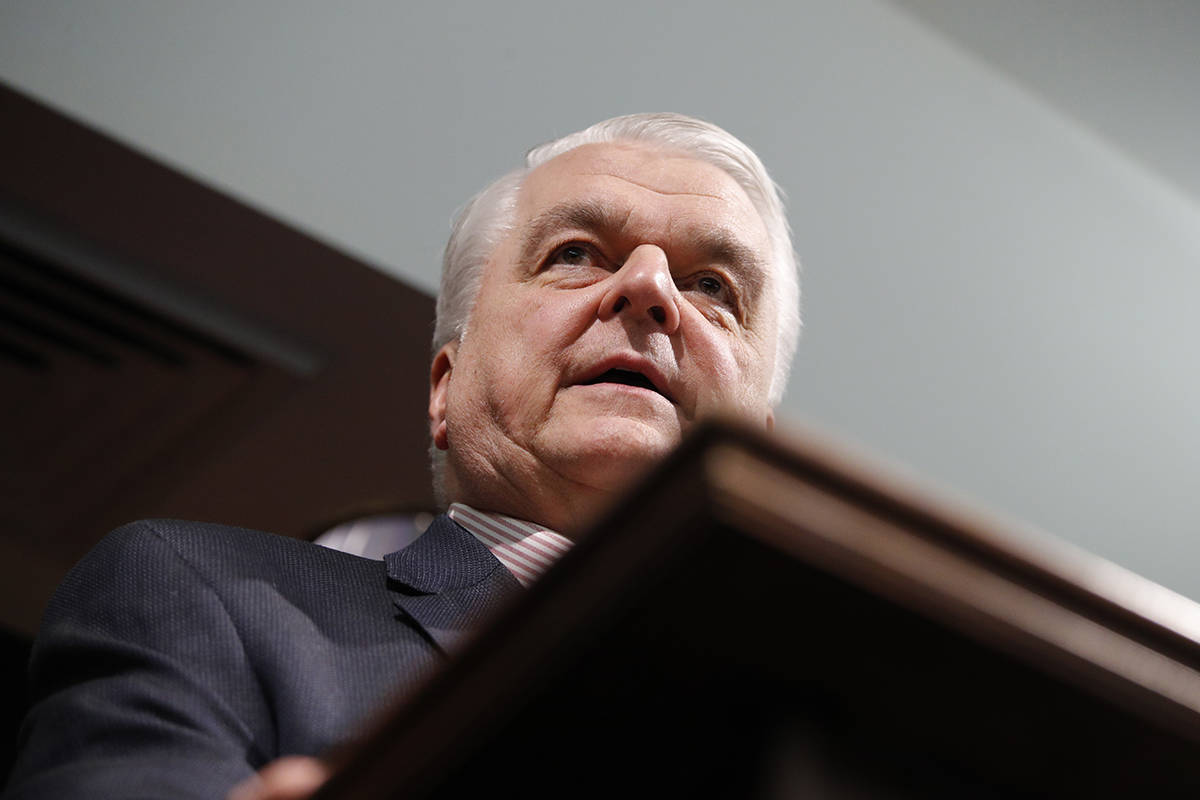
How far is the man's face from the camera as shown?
1144 mm

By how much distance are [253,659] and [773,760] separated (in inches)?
18.9

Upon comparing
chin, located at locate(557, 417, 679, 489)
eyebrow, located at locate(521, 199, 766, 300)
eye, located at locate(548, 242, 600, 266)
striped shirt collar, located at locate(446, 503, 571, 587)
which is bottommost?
striped shirt collar, located at locate(446, 503, 571, 587)

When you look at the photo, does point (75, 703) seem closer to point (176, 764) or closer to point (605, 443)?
point (176, 764)

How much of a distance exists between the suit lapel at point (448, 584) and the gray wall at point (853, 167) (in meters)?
0.96

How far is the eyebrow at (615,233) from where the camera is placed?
132cm

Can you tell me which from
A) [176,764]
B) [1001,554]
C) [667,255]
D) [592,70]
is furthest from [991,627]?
[592,70]

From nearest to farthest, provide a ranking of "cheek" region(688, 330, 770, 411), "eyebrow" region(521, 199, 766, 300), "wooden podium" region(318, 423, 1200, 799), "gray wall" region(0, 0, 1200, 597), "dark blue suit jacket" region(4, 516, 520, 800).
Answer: "wooden podium" region(318, 423, 1200, 799)
"dark blue suit jacket" region(4, 516, 520, 800)
"cheek" region(688, 330, 770, 411)
"eyebrow" region(521, 199, 766, 300)
"gray wall" region(0, 0, 1200, 597)

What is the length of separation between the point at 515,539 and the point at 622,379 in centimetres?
17

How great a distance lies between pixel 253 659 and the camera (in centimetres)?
80

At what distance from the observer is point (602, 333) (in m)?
1.20

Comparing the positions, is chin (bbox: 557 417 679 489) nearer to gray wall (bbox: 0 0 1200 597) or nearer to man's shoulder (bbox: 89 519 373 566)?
man's shoulder (bbox: 89 519 373 566)

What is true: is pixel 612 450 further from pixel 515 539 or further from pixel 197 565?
pixel 197 565

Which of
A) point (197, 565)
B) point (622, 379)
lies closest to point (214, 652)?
point (197, 565)

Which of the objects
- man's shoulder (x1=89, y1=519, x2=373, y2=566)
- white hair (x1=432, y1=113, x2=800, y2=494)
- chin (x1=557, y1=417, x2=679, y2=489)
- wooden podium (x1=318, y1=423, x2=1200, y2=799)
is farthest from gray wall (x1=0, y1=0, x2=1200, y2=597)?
wooden podium (x1=318, y1=423, x2=1200, y2=799)
